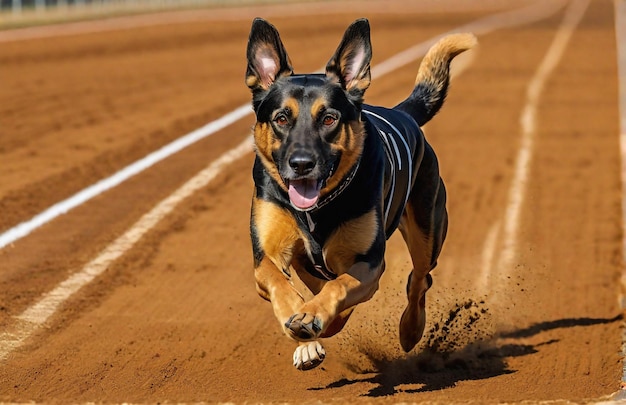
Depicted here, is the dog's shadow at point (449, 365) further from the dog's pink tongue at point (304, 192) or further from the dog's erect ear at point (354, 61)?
the dog's erect ear at point (354, 61)

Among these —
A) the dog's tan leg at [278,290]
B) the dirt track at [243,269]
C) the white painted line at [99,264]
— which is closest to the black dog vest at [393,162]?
the dog's tan leg at [278,290]

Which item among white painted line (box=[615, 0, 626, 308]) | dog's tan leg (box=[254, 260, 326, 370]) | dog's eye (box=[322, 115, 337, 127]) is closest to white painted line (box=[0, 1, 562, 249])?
dog's tan leg (box=[254, 260, 326, 370])

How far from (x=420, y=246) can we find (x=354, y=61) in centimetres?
168

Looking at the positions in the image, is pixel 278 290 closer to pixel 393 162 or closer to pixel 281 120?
pixel 281 120

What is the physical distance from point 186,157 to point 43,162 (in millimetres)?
1605

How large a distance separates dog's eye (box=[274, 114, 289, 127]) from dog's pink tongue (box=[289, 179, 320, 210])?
302 mm

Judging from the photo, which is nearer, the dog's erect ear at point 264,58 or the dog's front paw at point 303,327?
the dog's front paw at point 303,327

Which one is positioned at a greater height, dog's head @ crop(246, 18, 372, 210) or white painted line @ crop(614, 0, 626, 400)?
dog's head @ crop(246, 18, 372, 210)

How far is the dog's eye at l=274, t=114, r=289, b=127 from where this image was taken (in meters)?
6.01

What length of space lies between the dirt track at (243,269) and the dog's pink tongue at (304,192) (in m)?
1.01

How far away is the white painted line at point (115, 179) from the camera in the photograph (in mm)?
9727

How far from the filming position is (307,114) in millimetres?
6000

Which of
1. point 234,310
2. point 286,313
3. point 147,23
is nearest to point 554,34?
point 147,23

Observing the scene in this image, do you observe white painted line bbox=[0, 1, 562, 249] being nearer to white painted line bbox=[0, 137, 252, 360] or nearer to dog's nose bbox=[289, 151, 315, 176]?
white painted line bbox=[0, 137, 252, 360]
